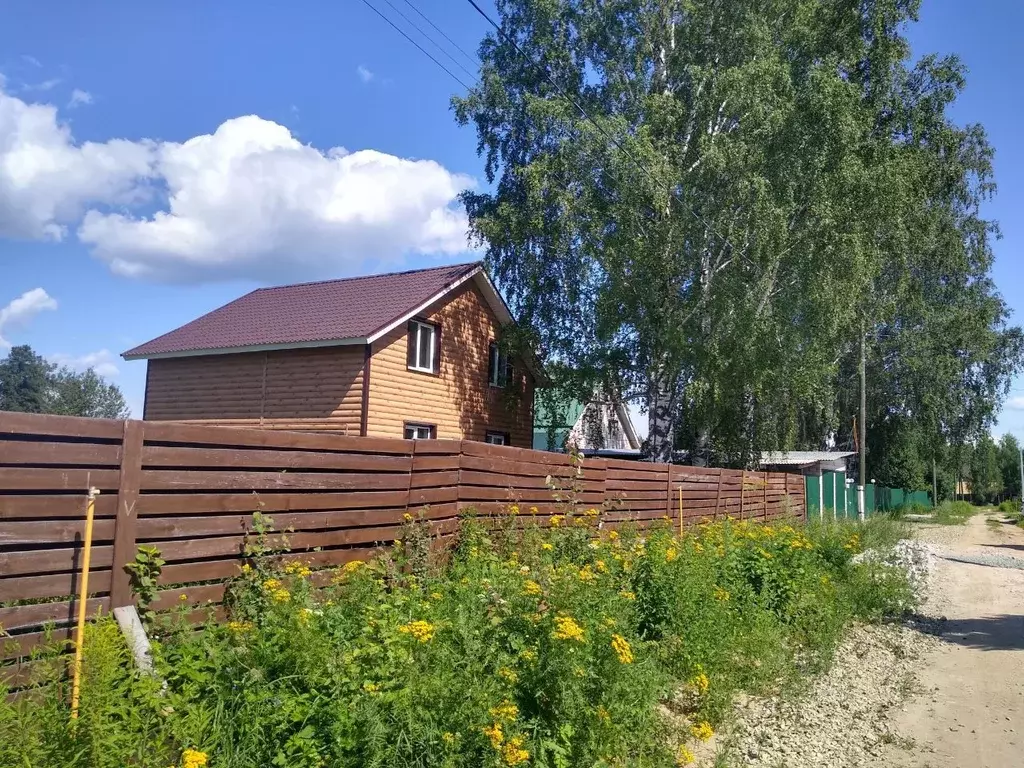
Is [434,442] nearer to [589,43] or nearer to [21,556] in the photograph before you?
[21,556]

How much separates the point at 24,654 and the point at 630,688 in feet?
10.6

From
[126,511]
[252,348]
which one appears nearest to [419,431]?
[252,348]

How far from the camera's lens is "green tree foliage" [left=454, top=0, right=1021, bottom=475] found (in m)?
19.0

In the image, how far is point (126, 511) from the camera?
14.6 ft

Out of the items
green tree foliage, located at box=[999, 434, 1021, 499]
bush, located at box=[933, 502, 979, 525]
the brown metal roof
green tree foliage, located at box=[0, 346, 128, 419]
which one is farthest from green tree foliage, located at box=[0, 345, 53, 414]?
green tree foliage, located at box=[999, 434, 1021, 499]

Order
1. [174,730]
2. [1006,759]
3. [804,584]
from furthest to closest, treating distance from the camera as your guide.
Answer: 1. [804,584]
2. [1006,759]
3. [174,730]

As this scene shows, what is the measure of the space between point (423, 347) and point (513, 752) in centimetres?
1615

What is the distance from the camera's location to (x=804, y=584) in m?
8.81

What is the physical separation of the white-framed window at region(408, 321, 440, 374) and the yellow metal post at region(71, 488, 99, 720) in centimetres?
1444

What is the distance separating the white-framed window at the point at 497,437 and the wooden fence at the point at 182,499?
43.5 feet

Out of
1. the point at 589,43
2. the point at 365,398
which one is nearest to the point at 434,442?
the point at 365,398

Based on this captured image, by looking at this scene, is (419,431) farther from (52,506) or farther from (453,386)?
(52,506)

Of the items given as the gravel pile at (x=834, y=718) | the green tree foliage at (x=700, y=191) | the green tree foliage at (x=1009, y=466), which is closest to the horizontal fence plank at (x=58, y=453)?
the gravel pile at (x=834, y=718)

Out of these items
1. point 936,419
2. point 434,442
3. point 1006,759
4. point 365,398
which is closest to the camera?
point 1006,759
